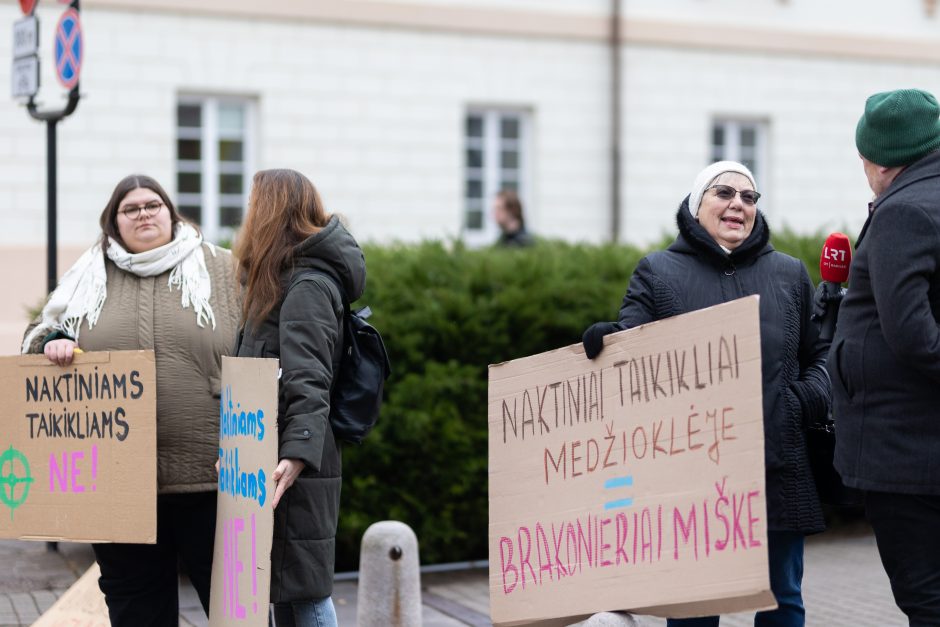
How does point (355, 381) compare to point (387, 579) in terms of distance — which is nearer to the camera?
point (355, 381)

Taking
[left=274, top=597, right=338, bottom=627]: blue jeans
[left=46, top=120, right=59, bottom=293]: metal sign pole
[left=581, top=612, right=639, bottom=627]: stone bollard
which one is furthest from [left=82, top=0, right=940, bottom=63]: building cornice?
[left=581, top=612, right=639, bottom=627]: stone bollard

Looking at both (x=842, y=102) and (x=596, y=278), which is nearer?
(x=596, y=278)

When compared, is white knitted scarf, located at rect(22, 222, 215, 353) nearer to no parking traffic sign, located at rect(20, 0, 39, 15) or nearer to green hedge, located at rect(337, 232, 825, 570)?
green hedge, located at rect(337, 232, 825, 570)

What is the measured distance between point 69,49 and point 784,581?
216 inches

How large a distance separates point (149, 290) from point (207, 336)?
0.26 m

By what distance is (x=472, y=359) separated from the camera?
7.42 metres

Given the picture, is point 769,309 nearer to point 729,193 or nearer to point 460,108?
point 729,193

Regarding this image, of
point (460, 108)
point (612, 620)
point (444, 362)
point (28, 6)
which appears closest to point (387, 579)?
point (612, 620)

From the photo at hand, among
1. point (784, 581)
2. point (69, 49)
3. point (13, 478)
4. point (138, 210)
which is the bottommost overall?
point (784, 581)

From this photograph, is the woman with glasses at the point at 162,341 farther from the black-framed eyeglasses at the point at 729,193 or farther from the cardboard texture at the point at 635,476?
the black-framed eyeglasses at the point at 729,193

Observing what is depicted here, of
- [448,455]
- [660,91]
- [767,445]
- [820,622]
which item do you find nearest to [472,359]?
[448,455]

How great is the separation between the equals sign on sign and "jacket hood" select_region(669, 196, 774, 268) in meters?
0.78

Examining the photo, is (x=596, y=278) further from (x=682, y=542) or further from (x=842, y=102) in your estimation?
(x=842, y=102)

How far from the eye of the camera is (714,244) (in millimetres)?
4246
